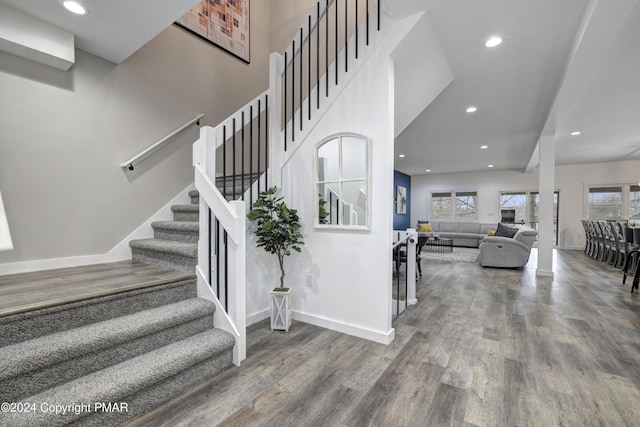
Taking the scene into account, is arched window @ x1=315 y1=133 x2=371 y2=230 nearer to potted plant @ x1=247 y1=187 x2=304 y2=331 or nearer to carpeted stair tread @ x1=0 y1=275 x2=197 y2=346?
potted plant @ x1=247 y1=187 x2=304 y2=331

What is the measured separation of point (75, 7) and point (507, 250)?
7097 mm

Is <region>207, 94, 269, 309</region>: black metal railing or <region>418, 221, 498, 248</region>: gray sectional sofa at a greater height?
<region>207, 94, 269, 309</region>: black metal railing

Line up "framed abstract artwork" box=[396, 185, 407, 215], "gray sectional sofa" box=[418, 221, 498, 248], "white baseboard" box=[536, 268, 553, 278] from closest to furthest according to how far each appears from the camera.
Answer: "white baseboard" box=[536, 268, 553, 278] < "gray sectional sofa" box=[418, 221, 498, 248] < "framed abstract artwork" box=[396, 185, 407, 215]

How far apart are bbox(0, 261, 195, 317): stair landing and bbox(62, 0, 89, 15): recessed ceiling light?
77.2 inches

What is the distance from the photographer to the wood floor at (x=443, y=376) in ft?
5.13

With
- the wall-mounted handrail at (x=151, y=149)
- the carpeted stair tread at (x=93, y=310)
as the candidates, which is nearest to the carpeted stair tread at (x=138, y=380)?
the carpeted stair tread at (x=93, y=310)

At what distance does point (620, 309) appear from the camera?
334 centimetres

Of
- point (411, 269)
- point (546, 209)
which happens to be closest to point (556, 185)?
point (546, 209)

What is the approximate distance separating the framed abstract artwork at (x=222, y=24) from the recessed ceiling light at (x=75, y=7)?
1.35 m

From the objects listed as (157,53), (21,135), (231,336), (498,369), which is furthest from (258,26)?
(498,369)

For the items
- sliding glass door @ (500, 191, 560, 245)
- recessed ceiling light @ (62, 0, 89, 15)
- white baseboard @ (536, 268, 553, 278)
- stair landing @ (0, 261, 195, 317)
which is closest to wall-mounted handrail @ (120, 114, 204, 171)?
stair landing @ (0, 261, 195, 317)

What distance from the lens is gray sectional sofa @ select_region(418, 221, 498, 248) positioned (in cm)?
957

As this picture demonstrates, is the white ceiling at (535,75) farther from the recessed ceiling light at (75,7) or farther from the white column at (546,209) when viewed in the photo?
the recessed ceiling light at (75,7)

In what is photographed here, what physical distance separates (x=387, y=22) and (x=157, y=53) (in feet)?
8.04
